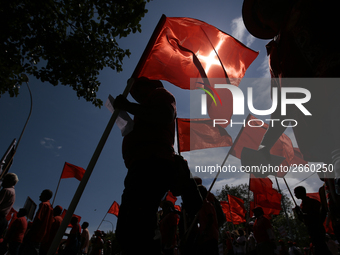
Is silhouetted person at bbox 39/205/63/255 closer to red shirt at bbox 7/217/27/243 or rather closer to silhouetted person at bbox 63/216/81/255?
red shirt at bbox 7/217/27/243

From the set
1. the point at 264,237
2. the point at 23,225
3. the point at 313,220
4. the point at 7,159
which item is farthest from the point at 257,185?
the point at 7,159

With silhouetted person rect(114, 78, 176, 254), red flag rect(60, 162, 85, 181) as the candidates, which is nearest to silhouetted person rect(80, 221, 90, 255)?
red flag rect(60, 162, 85, 181)

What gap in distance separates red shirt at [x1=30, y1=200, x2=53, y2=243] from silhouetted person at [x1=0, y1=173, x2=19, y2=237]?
496 millimetres

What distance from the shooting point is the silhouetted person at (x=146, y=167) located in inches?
46.2

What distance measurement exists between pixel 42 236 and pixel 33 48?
406 centimetres

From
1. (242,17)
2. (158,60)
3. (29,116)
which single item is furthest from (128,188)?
(29,116)

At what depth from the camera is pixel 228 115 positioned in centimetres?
361

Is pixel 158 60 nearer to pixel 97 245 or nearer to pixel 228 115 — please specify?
pixel 228 115

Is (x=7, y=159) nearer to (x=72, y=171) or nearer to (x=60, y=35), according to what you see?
(x=60, y=35)

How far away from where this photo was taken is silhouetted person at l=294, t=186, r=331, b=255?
2.95 m

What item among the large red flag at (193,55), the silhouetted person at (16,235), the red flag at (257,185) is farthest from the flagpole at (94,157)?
the red flag at (257,185)

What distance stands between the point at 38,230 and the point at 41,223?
130 millimetres

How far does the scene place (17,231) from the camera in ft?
14.5

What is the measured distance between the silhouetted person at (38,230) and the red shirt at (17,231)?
17.7 inches
